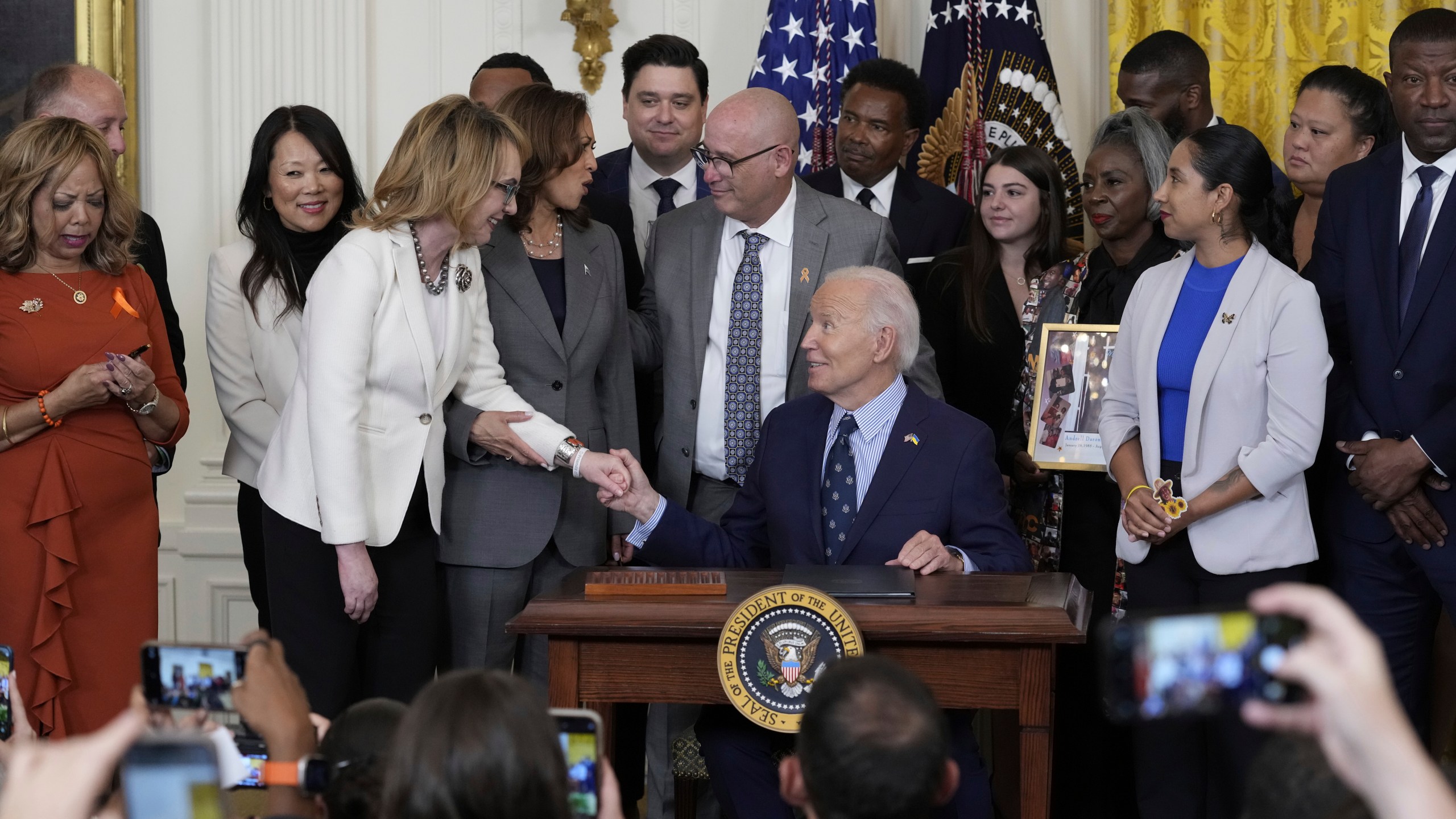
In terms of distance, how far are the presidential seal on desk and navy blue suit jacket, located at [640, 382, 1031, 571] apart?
610 millimetres

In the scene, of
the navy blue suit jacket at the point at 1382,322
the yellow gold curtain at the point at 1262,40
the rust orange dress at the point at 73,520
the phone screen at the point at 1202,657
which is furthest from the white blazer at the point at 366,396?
the yellow gold curtain at the point at 1262,40

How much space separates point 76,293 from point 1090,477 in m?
2.69

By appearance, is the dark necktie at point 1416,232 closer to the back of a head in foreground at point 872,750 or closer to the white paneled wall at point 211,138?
the back of a head in foreground at point 872,750

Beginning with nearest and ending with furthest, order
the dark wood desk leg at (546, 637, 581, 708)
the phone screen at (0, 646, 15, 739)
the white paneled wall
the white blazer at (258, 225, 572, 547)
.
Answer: the phone screen at (0, 646, 15, 739) < the dark wood desk leg at (546, 637, 581, 708) < the white blazer at (258, 225, 572, 547) < the white paneled wall

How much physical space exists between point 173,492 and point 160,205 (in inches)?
43.5

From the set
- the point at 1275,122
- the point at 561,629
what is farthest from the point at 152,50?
the point at 1275,122

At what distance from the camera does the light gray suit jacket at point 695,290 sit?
161 inches

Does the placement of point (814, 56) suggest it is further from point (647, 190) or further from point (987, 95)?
point (647, 190)

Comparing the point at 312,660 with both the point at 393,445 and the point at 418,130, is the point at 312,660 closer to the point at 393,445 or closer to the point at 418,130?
the point at 393,445

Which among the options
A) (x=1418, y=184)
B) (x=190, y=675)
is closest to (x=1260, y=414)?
→ (x=1418, y=184)

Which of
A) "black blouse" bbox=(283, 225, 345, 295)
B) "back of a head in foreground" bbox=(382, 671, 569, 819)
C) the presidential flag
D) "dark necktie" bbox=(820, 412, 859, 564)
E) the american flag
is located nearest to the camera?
"back of a head in foreground" bbox=(382, 671, 569, 819)

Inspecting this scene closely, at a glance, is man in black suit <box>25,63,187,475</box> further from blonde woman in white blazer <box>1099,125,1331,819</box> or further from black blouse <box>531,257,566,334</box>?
blonde woman in white blazer <box>1099,125,1331,819</box>

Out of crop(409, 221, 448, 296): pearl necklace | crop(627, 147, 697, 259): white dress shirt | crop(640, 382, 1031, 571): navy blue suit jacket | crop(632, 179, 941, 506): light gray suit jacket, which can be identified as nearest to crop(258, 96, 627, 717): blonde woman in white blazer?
crop(409, 221, 448, 296): pearl necklace

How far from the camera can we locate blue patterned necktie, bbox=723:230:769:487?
13.3 ft
